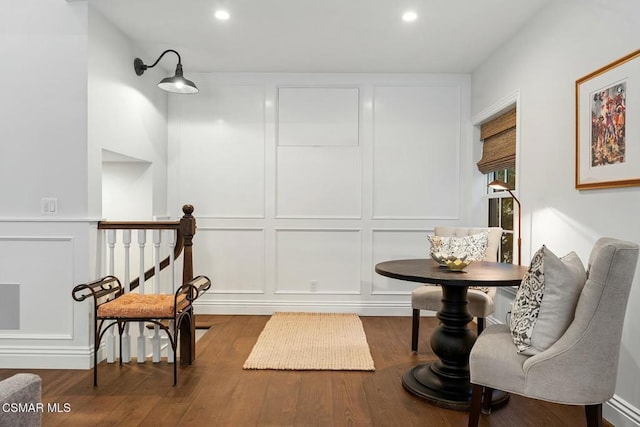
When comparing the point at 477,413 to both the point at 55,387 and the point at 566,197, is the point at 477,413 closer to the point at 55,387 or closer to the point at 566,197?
the point at 566,197

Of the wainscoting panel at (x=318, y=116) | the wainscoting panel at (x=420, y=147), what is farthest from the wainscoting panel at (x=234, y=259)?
the wainscoting panel at (x=420, y=147)

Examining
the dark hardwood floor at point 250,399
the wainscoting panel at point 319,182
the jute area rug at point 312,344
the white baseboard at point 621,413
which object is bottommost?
the dark hardwood floor at point 250,399

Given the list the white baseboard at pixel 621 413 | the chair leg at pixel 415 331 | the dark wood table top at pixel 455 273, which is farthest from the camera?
the chair leg at pixel 415 331

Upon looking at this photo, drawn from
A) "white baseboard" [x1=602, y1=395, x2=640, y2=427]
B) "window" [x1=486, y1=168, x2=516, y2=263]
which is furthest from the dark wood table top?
"window" [x1=486, y1=168, x2=516, y2=263]

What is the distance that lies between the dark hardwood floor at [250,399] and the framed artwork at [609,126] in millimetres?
1297

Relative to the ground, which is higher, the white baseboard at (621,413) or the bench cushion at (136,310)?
the bench cushion at (136,310)

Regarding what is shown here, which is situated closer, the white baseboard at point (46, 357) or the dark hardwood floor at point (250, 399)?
the dark hardwood floor at point (250, 399)

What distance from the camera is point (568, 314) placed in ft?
5.82

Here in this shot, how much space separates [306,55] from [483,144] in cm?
195

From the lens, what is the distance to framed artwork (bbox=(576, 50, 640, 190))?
2.06 meters

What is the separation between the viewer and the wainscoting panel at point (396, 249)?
14.5ft

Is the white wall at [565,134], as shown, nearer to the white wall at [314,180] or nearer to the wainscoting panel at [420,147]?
the wainscoting panel at [420,147]

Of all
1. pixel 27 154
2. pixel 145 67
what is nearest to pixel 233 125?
pixel 145 67

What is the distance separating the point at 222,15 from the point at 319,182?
1861 mm
